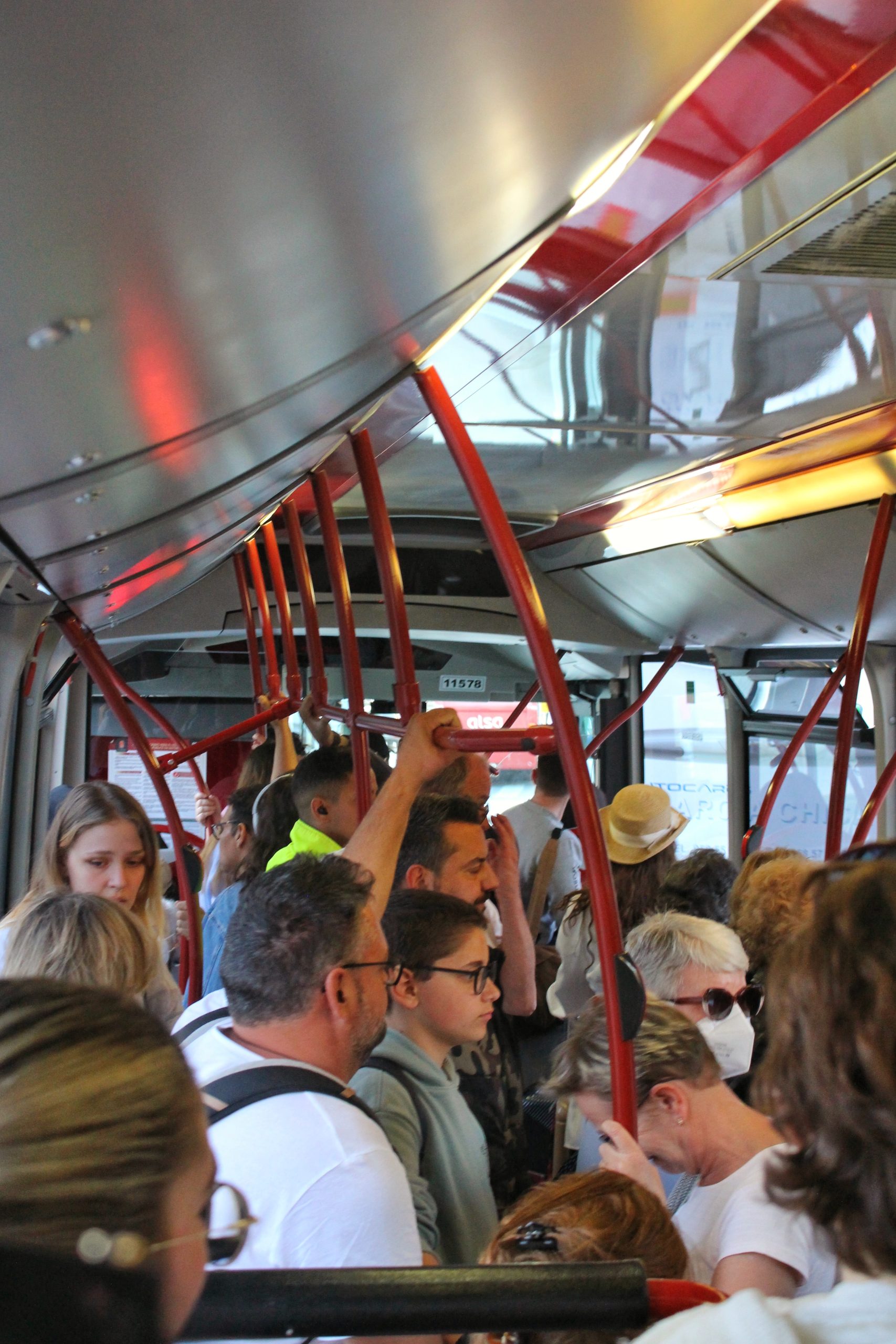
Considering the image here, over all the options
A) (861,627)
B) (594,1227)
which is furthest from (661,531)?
(594,1227)

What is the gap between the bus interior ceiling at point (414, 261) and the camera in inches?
34.0

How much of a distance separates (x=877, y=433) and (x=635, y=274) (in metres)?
1.73

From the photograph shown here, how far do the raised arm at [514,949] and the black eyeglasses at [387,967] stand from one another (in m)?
1.13

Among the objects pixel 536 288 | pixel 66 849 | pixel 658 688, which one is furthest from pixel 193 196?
pixel 658 688

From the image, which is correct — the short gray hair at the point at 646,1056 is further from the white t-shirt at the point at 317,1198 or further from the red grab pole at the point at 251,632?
the red grab pole at the point at 251,632

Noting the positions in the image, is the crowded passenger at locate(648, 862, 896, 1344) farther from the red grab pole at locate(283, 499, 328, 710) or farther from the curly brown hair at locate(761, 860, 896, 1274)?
the red grab pole at locate(283, 499, 328, 710)

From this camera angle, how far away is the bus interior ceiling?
86 centimetres

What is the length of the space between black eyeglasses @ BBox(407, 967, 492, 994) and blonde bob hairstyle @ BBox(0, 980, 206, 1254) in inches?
57.0

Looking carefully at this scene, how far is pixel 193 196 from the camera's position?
967mm

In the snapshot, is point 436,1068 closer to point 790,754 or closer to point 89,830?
point 89,830

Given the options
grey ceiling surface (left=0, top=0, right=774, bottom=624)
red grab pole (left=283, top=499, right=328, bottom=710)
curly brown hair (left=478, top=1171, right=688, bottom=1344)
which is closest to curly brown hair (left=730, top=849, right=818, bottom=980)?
red grab pole (left=283, top=499, right=328, bottom=710)

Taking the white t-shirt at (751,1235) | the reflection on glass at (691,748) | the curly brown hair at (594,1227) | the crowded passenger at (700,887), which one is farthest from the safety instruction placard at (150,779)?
the curly brown hair at (594,1227)

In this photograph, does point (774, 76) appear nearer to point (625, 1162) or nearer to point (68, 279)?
point (68, 279)

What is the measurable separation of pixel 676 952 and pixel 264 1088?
4.07 feet
